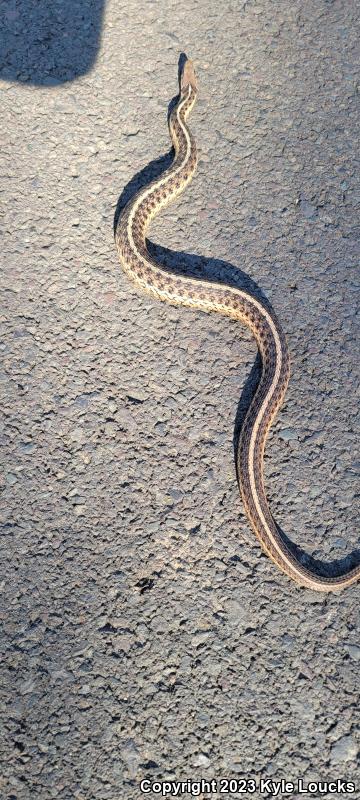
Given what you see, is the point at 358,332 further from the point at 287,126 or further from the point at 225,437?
the point at 287,126

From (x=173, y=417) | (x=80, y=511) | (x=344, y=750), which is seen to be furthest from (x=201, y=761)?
(x=173, y=417)

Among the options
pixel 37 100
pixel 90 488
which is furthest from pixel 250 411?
pixel 37 100

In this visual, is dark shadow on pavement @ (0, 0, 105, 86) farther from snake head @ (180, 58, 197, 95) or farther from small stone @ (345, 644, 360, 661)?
small stone @ (345, 644, 360, 661)

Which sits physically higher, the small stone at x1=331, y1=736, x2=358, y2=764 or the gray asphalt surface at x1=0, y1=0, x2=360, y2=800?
the gray asphalt surface at x1=0, y1=0, x2=360, y2=800

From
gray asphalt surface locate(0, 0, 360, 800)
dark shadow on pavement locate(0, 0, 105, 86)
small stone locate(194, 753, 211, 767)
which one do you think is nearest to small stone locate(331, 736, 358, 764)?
gray asphalt surface locate(0, 0, 360, 800)

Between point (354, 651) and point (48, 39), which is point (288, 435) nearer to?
point (354, 651)

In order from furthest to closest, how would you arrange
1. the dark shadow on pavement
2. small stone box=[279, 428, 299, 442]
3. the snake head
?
the dark shadow on pavement
the snake head
small stone box=[279, 428, 299, 442]
